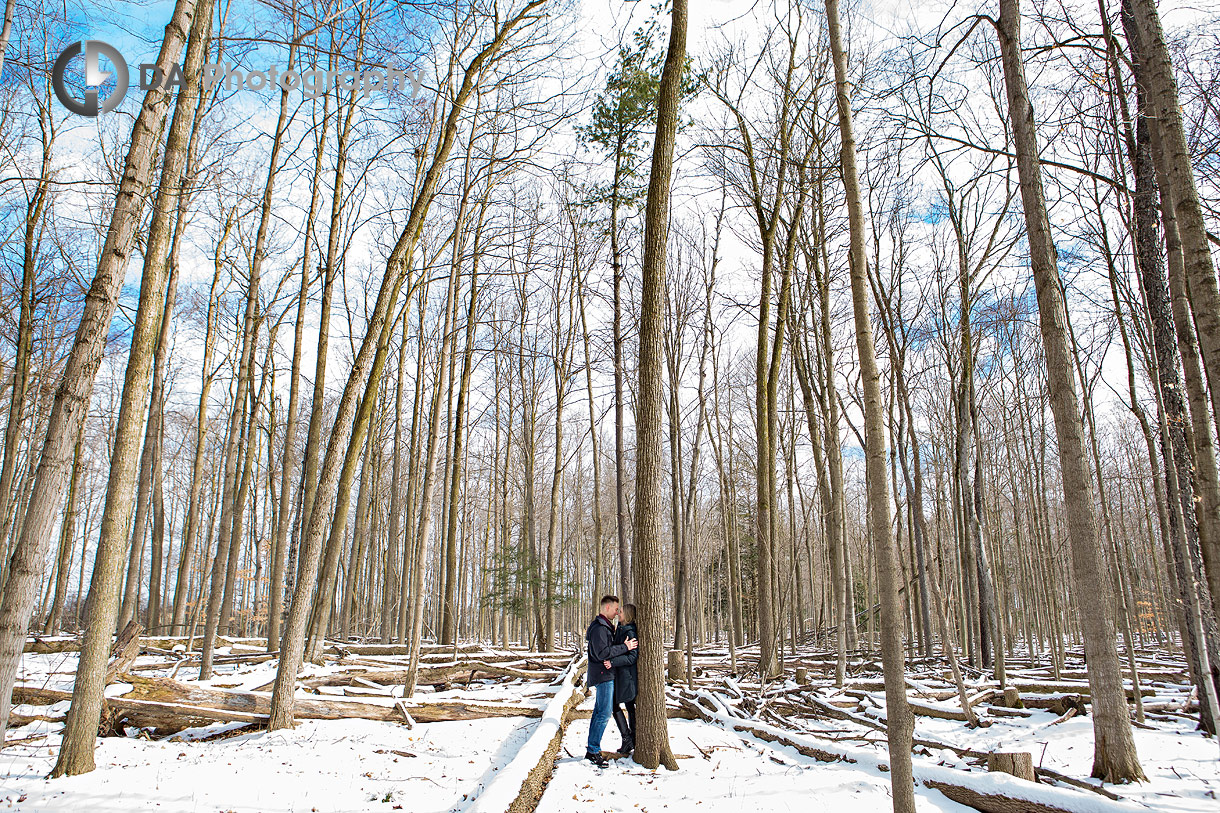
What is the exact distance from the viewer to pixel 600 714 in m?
5.43

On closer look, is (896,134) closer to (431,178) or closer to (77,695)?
(431,178)

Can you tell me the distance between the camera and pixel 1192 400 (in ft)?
15.7

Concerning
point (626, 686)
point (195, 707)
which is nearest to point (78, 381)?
point (195, 707)

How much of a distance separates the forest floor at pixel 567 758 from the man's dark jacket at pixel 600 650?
64cm

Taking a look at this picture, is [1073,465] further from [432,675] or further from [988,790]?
[432,675]

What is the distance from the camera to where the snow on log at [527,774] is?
3.47 m

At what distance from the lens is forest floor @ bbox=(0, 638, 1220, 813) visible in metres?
3.96

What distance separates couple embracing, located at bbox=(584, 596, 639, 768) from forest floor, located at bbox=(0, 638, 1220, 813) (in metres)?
0.37

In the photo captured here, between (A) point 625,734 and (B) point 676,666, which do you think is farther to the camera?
(B) point 676,666

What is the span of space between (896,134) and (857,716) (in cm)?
661

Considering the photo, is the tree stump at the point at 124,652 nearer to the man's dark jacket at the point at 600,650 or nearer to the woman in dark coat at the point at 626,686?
the man's dark jacket at the point at 600,650

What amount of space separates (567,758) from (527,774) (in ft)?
4.95

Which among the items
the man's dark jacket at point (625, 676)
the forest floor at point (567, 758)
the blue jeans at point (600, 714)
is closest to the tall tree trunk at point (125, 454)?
the forest floor at point (567, 758)

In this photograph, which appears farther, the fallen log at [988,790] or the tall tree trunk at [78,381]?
the fallen log at [988,790]
